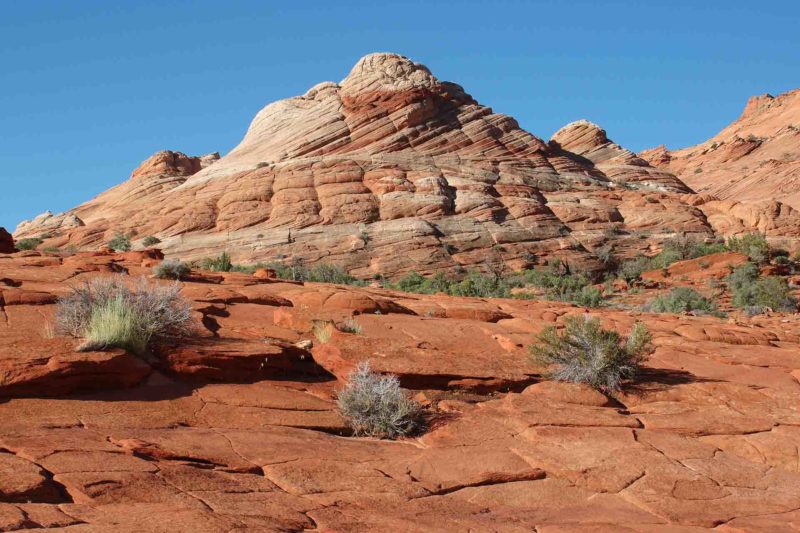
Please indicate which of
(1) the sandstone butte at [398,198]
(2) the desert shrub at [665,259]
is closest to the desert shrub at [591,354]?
(1) the sandstone butte at [398,198]

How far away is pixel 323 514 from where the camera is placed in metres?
5.73

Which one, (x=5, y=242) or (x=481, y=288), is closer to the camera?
(x=5, y=242)

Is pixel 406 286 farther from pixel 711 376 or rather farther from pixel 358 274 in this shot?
pixel 711 376

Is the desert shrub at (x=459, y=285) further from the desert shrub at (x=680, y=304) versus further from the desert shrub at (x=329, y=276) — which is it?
the desert shrub at (x=680, y=304)

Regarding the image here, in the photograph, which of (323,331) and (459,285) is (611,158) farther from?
(323,331)

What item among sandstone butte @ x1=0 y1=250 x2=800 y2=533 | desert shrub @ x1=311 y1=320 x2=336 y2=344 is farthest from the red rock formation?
desert shrub @ x1=311 y1=320 x2=336 y2=344

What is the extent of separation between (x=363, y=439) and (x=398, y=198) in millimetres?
37565

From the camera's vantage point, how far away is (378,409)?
334 inches

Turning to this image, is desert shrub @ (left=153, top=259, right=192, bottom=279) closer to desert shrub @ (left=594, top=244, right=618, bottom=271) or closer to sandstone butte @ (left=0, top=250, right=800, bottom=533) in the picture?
sandstone butte @ (left=0, top=250, right=800, bottom=533)

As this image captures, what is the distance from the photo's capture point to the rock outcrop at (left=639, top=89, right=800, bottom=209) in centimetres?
7438

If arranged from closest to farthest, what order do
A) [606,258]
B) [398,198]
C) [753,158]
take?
[606,258], [398,198], [753,158]

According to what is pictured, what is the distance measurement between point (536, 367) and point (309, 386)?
3254mm

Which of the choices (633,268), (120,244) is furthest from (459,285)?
(120,244)

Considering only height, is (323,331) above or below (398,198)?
below
